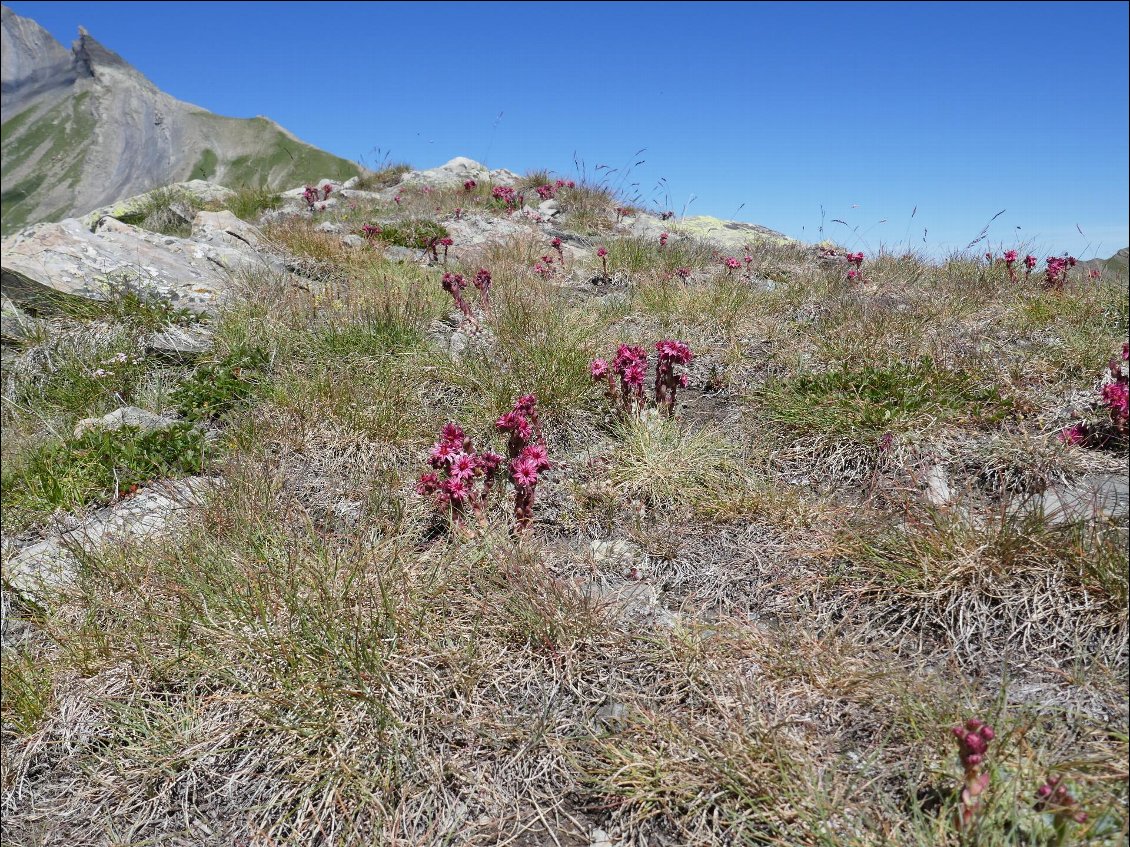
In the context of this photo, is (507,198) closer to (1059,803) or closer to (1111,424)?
(1111,424)

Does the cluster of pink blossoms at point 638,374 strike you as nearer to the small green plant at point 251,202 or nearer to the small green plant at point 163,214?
the small green plant at point 163,214

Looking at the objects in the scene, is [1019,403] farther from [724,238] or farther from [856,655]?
[724,238]

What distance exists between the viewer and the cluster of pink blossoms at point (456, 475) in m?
2.97

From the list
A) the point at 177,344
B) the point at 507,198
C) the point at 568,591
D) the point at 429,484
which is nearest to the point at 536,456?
the point at 429,484

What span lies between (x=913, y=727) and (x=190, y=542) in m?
3.05

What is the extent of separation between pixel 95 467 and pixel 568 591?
10.4 feet

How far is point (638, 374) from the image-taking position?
3.75m

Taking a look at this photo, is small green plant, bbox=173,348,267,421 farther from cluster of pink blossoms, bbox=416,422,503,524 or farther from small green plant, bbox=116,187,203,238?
small green plant, bbox=116,187,203,238

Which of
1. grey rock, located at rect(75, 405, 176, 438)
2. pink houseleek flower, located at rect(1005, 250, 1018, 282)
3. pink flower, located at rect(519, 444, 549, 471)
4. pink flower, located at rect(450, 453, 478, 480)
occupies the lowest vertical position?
grey rock, located at rect(75, 405, 176, 438)

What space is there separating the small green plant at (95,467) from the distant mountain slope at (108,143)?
15758 cm

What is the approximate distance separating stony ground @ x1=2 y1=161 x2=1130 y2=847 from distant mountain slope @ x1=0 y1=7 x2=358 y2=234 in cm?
15771

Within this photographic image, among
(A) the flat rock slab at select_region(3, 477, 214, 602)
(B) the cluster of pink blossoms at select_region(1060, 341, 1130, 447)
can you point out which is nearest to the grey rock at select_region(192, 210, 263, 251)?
(A) the flat rock slab at select_region(3, 477, 214, 602)

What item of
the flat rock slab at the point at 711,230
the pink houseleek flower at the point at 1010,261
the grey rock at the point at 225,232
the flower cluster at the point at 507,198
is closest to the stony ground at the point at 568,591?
the pink houseleek flower at the point at 1010,261

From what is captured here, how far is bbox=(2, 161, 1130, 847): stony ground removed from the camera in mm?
1928
